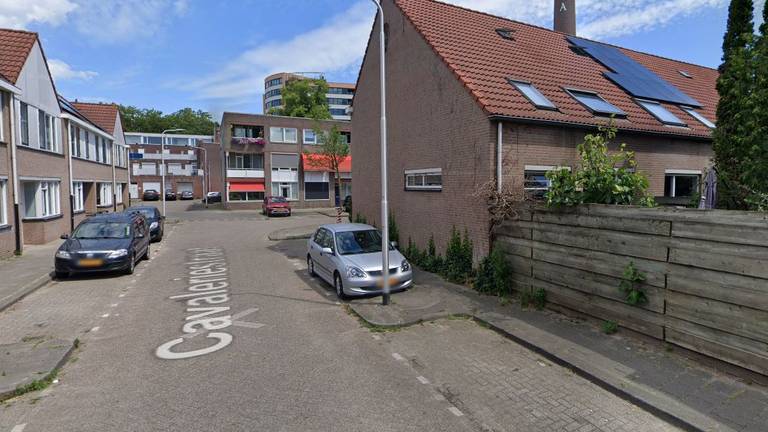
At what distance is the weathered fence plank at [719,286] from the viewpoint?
4508 millimetres

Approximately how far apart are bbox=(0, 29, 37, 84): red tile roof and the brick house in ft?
39.2

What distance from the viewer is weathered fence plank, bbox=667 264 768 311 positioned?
4508mm

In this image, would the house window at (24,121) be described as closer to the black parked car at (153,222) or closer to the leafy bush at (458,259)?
the black parked car at (153,222)

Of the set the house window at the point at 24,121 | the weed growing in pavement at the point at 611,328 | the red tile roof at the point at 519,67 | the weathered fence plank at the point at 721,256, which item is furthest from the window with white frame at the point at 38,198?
the weathered fence plank at the point at 721,256

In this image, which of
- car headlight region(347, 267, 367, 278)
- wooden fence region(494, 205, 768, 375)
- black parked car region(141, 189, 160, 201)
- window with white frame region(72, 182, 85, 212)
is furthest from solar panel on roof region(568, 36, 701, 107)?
black parked car region(141, 189, 160, 201)

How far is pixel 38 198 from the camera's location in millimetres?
16391

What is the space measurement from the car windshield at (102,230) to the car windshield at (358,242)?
Result: 6401mm

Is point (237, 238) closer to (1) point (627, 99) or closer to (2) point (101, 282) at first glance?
(2) point (101, 282)

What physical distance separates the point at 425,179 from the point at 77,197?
1950 centimetres

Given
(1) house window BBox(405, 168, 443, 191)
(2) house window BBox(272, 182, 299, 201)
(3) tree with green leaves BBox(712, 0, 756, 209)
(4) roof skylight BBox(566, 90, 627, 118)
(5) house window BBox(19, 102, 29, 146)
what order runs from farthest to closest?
(2) house window BBox(272, 182, 299, 201) → (5) house window BBox(19, 102, 29, 146) → (1) house window BBox(405, 168, 443, 191) → (4) roof skylight BBox(566, 90, 627, 118) → (3) tree with green leaves BBox(712, 0, 756, 209)

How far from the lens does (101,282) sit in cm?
1044

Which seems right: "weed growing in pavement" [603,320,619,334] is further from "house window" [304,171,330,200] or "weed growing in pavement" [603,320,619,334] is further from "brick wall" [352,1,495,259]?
"house window" [304,171,330,200]

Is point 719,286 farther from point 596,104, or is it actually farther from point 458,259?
point 596,104

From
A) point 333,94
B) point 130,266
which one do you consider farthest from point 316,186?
point 333,94
